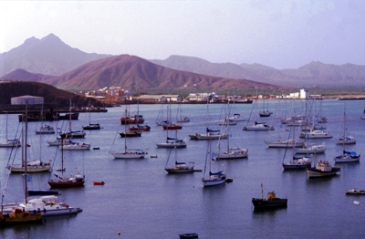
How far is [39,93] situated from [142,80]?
2413 inches

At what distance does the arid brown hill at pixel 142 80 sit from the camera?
4924 inches

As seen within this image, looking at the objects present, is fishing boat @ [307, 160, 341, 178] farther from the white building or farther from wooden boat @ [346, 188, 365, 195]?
the white building

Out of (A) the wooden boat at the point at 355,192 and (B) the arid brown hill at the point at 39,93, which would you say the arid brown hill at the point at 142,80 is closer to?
(B) the arid brown hill at the point at 39,93

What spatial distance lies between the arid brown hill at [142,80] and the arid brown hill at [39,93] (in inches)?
1833

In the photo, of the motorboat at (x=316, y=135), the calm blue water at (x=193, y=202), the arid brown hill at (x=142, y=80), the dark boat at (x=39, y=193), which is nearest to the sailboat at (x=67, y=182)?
the calm blue water at (x=193, y=202)

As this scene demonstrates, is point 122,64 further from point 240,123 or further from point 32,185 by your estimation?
point 32,185

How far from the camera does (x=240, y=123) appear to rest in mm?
48375

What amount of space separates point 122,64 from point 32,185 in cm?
12510

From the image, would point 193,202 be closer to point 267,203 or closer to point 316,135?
point 267,203

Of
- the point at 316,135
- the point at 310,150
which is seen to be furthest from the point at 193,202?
the point at 316,135

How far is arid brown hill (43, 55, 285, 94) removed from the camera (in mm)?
125062

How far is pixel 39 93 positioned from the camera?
72.3 metres

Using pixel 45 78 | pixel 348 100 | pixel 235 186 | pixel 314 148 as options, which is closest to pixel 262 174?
pixel 235 186

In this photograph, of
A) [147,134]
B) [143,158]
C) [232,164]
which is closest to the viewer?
[232,164]
